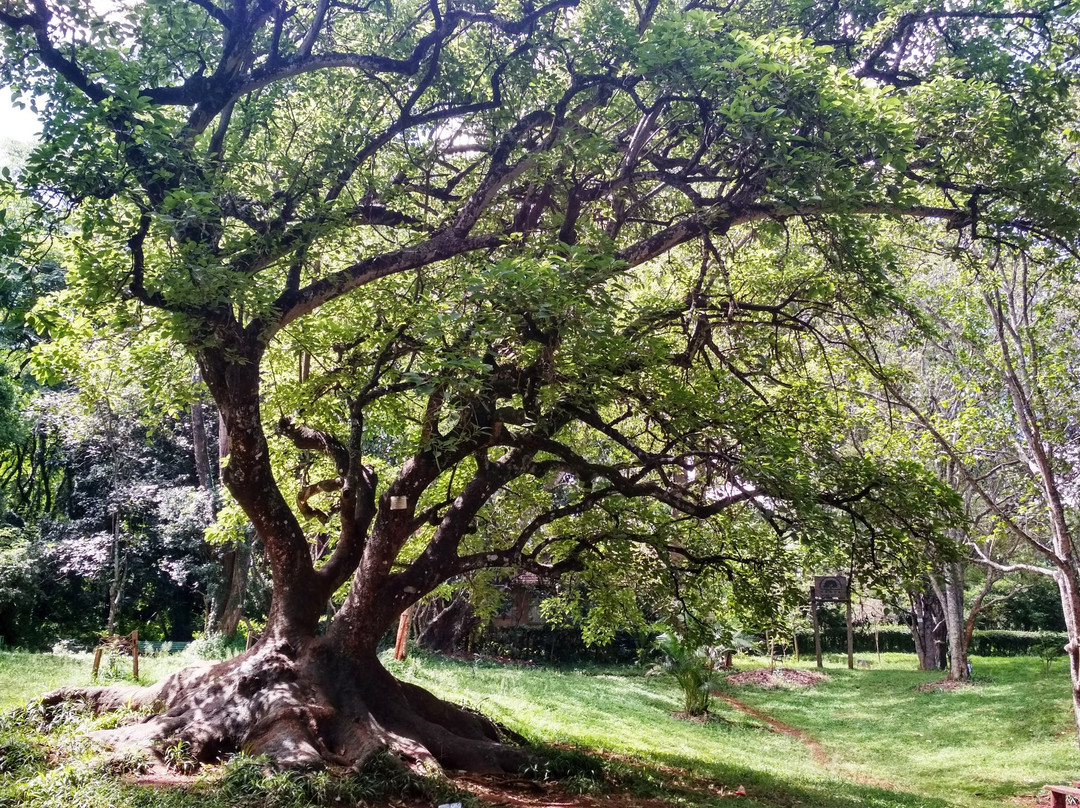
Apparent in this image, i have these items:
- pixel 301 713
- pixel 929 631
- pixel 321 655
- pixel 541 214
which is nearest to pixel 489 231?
pixel 541 214

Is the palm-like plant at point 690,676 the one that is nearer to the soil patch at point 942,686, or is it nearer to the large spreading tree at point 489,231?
the large spreading tree at point 489,231

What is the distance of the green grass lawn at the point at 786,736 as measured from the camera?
30.2 ft

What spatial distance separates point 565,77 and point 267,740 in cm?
718

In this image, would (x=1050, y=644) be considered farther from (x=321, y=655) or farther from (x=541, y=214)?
(x=321, y=655)

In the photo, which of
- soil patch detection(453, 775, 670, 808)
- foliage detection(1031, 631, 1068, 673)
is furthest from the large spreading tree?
foliage detection(1031, 631, 1068, 673)

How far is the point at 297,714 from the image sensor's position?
6.96 m

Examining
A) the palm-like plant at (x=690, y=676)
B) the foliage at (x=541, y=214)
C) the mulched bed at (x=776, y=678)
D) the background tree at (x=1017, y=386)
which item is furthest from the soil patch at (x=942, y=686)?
the foliage at (x=541, y=214)

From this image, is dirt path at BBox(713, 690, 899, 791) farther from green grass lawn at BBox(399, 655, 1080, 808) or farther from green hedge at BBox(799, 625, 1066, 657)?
green hedge at BBox(799, 625, 1066, 657)

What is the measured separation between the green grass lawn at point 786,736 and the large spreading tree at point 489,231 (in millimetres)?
2281

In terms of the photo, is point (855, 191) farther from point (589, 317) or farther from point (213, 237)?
point (213, 237)

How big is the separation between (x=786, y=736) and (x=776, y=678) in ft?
27.9

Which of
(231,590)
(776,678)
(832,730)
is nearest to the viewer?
(832,730)

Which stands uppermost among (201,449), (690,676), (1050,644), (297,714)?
(201,449)

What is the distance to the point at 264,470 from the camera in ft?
25.3
